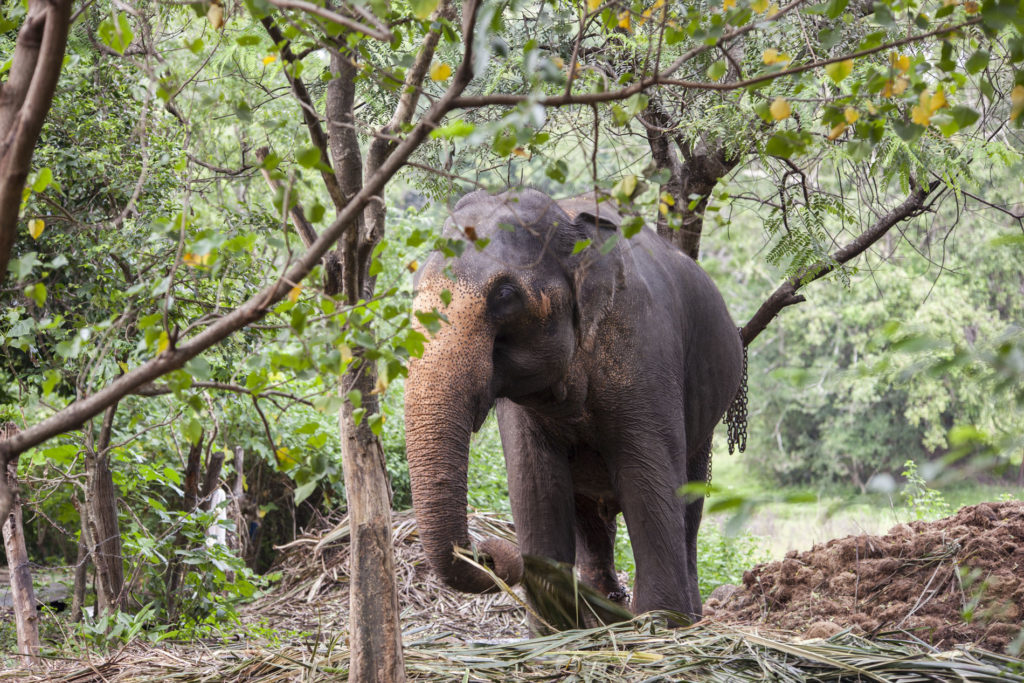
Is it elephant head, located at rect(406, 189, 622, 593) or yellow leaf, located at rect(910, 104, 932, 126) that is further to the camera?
elephant head, located at rect(406, 189, 622, 593)

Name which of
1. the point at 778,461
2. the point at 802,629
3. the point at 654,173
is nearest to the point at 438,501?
the point at 654,173

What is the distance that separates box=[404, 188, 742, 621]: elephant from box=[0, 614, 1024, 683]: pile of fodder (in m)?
0.32

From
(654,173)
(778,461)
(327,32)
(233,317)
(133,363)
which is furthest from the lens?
(778,461)

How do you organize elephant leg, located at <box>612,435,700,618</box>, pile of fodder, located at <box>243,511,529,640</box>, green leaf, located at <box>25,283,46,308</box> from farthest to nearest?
pile of fodder, located at <box>243,511,529,640</box>, elephant leg, located at <box>612,435,700,618</box>, green leaf, located at <box>25,283,46,308</box>

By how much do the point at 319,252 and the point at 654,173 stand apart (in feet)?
3.11

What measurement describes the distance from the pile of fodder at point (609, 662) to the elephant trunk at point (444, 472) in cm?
29

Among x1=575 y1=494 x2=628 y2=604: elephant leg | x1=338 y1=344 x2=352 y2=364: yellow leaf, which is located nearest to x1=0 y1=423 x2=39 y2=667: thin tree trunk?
x1=575 y1=494 x2=628 y2=604: elephant leg

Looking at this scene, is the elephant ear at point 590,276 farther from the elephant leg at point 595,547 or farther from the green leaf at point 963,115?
the green leaf at point 963,115

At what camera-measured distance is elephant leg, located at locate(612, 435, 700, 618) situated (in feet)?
15.7

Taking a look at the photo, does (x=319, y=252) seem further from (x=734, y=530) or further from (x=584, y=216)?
(x=584, y=216)

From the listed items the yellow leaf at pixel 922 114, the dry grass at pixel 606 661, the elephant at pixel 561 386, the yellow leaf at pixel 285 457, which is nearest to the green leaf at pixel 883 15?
the yellow leaf at pixel 922 114

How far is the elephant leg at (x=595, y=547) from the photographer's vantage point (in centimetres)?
589

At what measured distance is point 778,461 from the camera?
30516mm

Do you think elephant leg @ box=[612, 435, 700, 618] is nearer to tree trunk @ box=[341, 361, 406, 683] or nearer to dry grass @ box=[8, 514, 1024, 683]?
dry grass @ box=[8, 514, 1024, 683]
